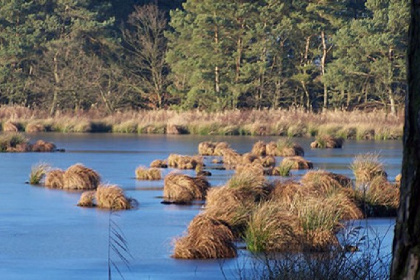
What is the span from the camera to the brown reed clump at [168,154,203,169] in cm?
2600

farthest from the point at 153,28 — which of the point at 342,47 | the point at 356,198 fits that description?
the point at 356,198

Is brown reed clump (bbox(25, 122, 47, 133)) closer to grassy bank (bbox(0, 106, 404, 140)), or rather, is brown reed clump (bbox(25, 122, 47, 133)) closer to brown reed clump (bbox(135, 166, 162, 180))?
grassy bank (bbox(0, 106, 404, 140))

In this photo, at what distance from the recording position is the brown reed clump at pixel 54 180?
20.4m

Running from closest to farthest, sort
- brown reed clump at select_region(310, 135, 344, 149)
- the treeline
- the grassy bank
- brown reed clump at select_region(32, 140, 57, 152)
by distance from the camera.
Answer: brown reed clump at select_region(32, 140, 57, 152) < brown reed clump at select_region(310, 135, 344, 149) < the grassy bank < the treeline

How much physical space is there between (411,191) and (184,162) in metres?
22.9

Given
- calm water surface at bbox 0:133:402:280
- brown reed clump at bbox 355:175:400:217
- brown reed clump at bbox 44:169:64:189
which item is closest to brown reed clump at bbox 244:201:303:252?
calm water surface at bbox 0:133:402:280

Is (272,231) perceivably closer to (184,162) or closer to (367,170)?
(367,170)

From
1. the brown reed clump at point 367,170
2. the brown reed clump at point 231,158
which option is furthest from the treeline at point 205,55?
the brown reed clump at point 367,170

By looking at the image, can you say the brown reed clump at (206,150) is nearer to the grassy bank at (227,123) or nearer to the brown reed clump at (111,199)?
the grassy bank at (227,123)

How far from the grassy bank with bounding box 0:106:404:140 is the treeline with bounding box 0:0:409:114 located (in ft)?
9.64

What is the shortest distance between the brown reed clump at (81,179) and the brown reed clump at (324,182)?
464 centimetres

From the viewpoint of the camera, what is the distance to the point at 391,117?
49906 millimetres

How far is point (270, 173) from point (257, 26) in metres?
31.8

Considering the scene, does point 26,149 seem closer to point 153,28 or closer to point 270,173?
point 270,173
